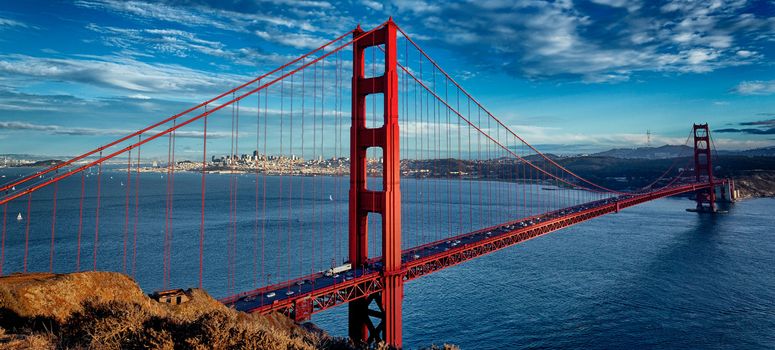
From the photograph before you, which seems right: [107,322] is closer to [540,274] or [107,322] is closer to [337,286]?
[337,286]

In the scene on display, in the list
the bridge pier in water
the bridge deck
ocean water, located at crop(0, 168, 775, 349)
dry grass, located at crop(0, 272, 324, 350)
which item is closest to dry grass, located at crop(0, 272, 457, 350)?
dry grass, located at crop(0, 272, 324, 350)

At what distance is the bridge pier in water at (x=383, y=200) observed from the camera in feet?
69.5

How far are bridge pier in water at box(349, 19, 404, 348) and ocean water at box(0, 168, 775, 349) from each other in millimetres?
6216

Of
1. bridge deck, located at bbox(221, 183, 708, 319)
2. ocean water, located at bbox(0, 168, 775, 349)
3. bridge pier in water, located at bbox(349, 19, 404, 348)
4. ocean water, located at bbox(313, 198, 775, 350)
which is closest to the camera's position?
bridge deck, located at bbox(221, 183, 708, 319)

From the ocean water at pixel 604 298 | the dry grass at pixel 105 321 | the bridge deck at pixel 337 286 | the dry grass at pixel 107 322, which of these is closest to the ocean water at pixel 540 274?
the ocean water at pixel 604 298

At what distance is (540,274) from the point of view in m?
40.6

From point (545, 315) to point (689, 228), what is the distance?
51256mm

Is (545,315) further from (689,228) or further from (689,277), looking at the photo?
(689,228)

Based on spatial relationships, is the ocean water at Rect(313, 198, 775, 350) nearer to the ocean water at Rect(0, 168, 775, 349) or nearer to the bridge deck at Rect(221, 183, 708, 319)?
the ocean water at Rect(0, 168, 775, 349)

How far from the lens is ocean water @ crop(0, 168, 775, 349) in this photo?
90.0 ft

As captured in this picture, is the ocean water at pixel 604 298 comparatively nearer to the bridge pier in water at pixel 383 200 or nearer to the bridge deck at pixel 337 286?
the bridge deck at pixel 337 286

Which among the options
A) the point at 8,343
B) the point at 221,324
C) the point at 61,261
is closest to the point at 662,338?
the point at 221,324

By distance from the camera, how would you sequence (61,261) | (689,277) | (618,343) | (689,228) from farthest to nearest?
(689,228), (61,261), (689,277), (618,343)

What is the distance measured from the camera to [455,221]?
2995 inches
